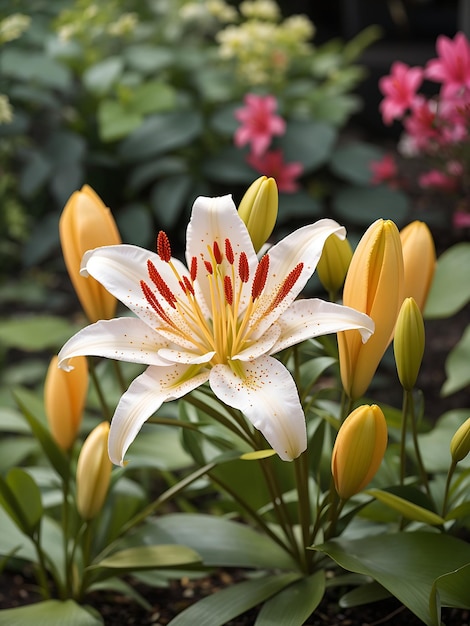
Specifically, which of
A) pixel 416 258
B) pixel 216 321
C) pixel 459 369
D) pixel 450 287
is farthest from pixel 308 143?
pixel 216 321

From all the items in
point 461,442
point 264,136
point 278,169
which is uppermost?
point 461,442

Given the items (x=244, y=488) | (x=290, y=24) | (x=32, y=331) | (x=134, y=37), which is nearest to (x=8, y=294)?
(x=32, y=331)

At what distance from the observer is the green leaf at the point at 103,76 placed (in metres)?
2.17

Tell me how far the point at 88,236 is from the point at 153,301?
17cm

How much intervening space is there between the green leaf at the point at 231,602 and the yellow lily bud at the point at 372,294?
0.81 feet

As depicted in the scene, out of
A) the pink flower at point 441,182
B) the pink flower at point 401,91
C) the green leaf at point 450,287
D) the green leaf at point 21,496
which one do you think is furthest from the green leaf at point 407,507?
the pink flower at point 441,182

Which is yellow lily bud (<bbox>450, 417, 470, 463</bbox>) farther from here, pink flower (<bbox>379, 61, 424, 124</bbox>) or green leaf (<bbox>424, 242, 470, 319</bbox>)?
pink flower (<bbox>379, 61, 424, 124</bbox>)

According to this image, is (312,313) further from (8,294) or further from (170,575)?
(8,294)

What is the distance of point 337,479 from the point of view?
79cm

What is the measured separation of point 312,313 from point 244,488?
1.20 ft

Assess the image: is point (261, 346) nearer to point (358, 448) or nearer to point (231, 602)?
point (358, 448)

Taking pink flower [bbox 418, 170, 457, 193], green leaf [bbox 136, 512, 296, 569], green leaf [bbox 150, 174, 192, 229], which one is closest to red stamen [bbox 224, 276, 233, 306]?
green leaf [bbox 136, 512, 296, 569]

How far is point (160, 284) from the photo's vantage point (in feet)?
2.55

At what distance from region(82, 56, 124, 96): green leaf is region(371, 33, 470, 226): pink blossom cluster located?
72 centimetres
